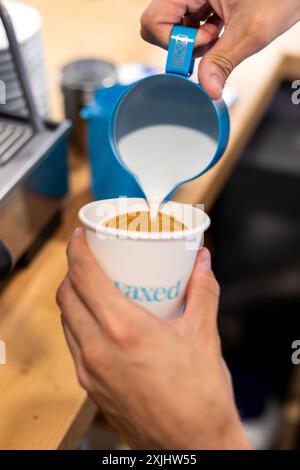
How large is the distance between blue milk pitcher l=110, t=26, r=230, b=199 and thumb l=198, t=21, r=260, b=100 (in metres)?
0.03

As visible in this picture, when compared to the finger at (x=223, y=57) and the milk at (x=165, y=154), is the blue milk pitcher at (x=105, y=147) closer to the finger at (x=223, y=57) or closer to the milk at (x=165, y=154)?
the milk at (x=165, y=154)

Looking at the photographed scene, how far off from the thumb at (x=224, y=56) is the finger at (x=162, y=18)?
8cm

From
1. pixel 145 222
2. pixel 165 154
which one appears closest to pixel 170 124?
pixel 165 154

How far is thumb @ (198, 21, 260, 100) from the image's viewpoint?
0.57 metres

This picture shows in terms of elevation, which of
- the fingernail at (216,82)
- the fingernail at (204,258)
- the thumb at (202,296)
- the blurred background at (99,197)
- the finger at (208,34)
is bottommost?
the blurred background at (99,197)

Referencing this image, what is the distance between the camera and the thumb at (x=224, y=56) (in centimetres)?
57

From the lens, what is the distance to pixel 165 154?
65 centimetres

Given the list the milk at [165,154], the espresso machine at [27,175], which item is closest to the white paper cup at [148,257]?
the milk at [165,154]

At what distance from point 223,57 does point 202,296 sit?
243mm

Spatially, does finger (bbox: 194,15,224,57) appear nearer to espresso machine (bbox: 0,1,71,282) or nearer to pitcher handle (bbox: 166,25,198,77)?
pitcher handle (bbox: 166,25,198,77)

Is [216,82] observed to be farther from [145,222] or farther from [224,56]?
[145,222]

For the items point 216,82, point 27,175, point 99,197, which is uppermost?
point 216,82

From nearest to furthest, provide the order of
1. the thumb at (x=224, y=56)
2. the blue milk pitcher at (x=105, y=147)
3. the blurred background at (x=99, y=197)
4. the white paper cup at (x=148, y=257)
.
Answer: the white paper cup at (x=148, y=257) → the thumb at (x=224, y=56) → the blurred background at (x=99, y=197) → the blue milk pitcher at (x=105, y=147)

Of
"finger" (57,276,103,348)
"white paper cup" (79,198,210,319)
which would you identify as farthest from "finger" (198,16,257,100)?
"finger" (57,276,103,348)
